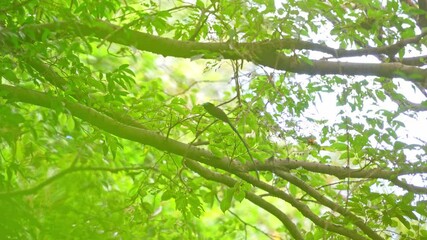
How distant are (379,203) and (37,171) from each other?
131 centimetres

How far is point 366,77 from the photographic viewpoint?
2.61m

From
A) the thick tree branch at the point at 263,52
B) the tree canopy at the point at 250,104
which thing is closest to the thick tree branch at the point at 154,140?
the tree canopy at the point at 250,104

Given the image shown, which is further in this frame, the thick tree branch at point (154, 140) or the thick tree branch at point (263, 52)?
the thick tree branch at point (263, 52)

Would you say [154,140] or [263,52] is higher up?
[263,52]

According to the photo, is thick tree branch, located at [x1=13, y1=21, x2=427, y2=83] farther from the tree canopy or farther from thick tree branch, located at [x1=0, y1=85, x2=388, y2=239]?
thick tree branch, located at [x1=0, y1=85, x2=388, y2=239]

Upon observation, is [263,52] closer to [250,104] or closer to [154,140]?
[250,104]

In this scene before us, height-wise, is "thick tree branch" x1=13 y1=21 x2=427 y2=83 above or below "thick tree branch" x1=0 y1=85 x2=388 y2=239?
above

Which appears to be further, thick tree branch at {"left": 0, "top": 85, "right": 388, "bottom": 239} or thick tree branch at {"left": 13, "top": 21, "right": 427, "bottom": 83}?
thick tree branch at {"left": 13, "top": 21, "right": 427, "bottom": 83}

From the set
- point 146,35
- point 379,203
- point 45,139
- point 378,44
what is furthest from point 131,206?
point 378,44

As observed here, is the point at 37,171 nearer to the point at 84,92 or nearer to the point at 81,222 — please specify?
the point at 84,92

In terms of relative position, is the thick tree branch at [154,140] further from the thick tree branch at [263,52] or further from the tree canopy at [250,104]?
the thick tree branch at [263,52]

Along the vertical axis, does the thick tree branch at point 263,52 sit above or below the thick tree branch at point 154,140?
above

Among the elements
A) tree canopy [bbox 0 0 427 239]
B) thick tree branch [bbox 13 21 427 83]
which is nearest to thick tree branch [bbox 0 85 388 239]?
tree canopy [bbox 0 0 427 239]

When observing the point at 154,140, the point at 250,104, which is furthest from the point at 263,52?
the point at 154,140
